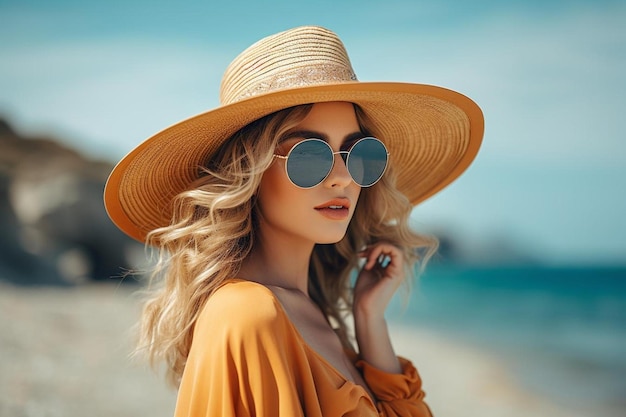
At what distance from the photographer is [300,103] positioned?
2.05m

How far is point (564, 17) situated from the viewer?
57156 mm

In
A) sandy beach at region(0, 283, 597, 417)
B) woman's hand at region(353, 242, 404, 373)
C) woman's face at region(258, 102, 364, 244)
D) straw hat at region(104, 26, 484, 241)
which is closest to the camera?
straw hat at region(104, 26, 484, 241)

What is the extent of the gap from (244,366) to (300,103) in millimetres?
801

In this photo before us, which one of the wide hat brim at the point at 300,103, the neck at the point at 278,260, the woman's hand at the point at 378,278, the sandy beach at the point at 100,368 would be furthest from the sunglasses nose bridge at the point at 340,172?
the sandy beach at the point at 100,368

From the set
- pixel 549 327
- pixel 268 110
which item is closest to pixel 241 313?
pixel 268 110

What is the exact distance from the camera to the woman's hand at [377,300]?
101 inches

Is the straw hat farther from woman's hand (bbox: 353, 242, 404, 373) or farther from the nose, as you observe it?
woman's hand (bbox: 353, 242, 404, 373)

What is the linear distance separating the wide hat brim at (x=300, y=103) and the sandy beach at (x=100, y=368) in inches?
49.4

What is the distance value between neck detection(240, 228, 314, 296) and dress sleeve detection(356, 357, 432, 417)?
1.44 feet

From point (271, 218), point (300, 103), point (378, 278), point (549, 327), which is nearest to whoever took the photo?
point (300, 103)

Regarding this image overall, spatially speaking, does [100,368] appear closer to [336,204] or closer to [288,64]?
[336,204]

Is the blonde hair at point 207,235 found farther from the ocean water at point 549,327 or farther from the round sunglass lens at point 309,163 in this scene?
the ocean water at point 549,327

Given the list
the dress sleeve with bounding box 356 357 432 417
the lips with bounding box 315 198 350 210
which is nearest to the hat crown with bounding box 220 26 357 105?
the lips with bounding box 315 198 350 210

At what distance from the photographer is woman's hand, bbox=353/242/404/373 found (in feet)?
8.40
